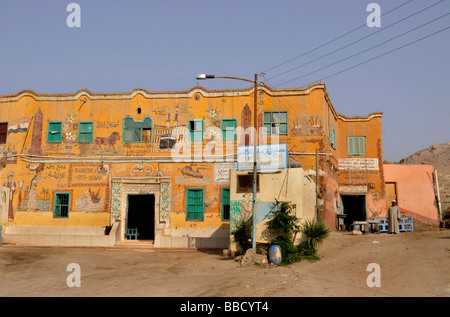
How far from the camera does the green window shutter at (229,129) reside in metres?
25.3

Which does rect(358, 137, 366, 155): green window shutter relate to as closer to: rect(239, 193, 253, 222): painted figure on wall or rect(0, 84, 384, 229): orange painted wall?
rect(0, 84, 384, 229): orange painted wall

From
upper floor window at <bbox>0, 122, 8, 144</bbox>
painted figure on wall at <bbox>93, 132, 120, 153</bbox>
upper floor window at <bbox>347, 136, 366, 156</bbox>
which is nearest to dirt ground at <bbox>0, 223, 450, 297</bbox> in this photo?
painted figure on wall at <bbox>93, 132, 120, 153</bbox>

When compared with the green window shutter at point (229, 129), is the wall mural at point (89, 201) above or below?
below

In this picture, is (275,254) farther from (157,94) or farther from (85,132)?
(85,132)

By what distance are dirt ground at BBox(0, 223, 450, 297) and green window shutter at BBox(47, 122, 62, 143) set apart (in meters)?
7.47

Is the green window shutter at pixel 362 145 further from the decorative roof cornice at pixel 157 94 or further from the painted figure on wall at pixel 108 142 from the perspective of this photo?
the painted figure on wall at pixel 108 142

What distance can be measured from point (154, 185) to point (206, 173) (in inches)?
120

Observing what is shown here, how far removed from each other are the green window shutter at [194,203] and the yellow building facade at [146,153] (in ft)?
0.18

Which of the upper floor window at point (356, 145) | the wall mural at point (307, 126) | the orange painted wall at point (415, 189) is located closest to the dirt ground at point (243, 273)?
the wall mural at point (307, 126)

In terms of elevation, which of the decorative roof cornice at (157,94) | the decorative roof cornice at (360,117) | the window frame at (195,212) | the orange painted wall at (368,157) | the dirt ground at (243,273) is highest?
the decorative roof cornice at (157,94)

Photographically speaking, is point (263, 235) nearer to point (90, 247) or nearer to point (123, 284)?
point (123, 284)

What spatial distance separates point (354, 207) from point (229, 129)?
454 inches

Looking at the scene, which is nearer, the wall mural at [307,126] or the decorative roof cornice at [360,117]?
the wall mural at [307,126]

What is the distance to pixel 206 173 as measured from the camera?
2508 cm
